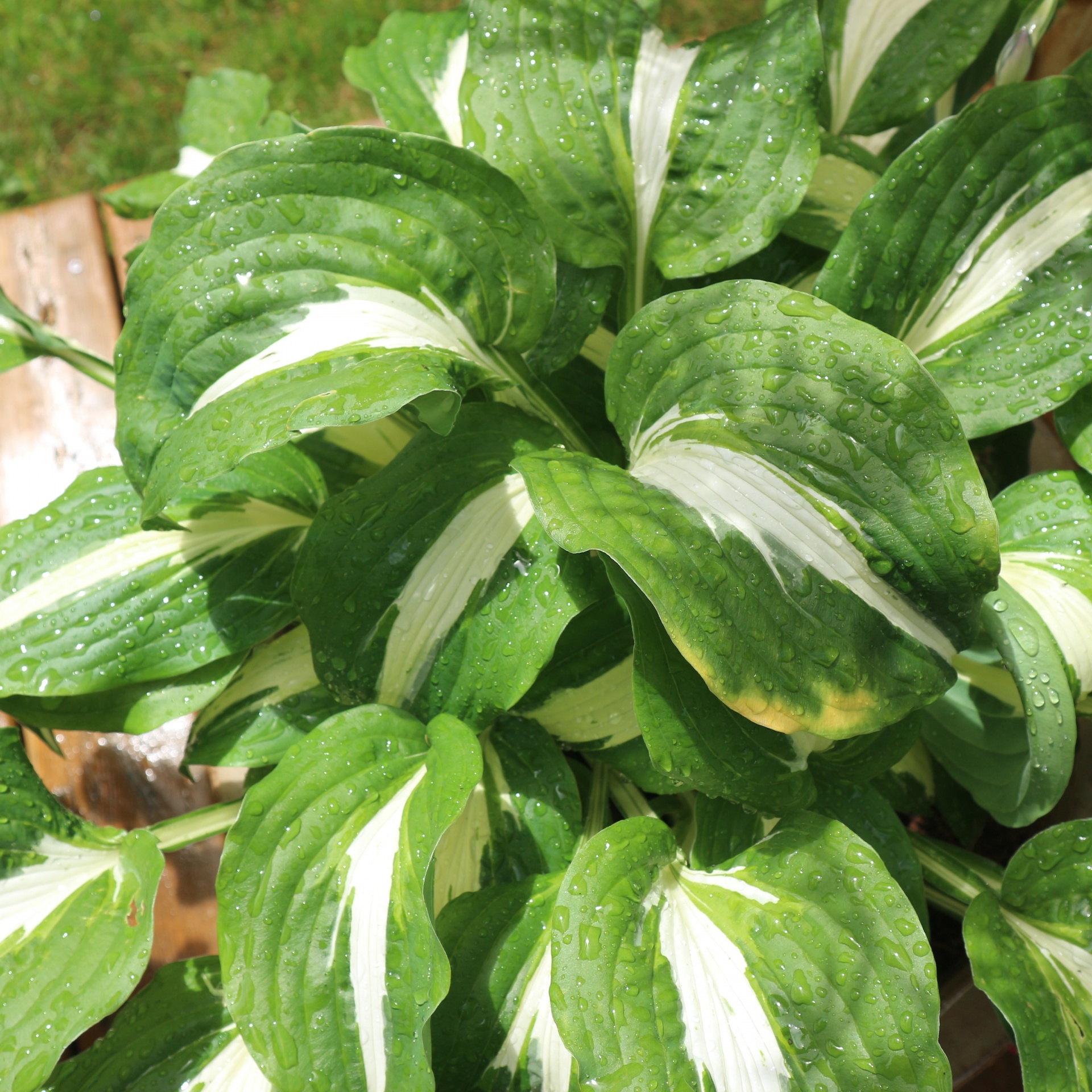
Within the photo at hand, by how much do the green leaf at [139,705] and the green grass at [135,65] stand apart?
1.56 metres

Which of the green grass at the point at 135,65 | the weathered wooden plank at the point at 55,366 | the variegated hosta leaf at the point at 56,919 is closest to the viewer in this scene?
the variegated hosta leaf at the point at 56,919

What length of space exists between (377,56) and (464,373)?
567 millimetres

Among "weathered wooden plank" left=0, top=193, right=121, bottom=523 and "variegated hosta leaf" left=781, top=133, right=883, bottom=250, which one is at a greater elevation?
"weathered wooden plank" left=0, top=193, right=121, bottom=523

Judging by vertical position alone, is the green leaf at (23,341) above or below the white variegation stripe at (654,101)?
above

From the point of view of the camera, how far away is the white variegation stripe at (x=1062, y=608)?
850mm

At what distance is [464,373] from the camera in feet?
2.55

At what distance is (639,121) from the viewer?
3.03ft

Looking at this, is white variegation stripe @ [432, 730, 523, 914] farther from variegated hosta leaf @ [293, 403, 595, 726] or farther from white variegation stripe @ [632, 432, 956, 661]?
white variegation stripe @ [632, 432, 956, 661]

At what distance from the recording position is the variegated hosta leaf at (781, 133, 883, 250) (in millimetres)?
1022

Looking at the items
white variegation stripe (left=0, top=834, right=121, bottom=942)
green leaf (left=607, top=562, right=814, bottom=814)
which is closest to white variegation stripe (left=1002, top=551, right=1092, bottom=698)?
green leaf (left=607, top=562, right=814, bottom=814)

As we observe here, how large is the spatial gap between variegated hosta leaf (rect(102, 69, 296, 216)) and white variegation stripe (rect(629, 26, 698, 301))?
51 cm

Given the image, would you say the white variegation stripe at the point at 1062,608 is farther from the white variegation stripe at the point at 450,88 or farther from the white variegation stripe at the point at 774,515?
the white variegation stripe at the point at 450,88

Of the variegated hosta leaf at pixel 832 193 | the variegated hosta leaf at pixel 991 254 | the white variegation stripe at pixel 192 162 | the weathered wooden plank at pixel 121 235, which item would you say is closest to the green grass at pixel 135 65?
the weathered wooden plank at pixel 121 235

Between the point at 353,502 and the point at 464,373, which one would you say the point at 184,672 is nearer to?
the point at 353,502
